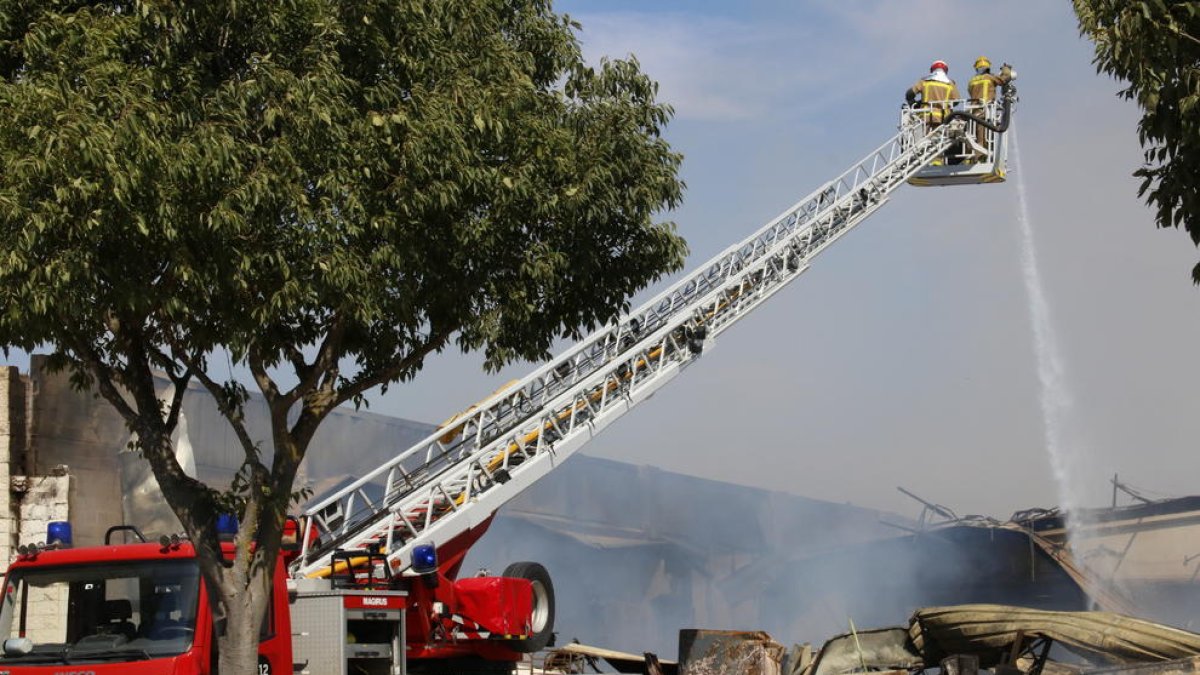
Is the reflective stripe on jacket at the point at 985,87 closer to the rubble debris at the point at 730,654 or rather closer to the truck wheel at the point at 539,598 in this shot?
the rubble debris at the point at 730,654

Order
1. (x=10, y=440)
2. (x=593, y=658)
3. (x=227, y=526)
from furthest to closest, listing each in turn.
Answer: (x=593, y=658) < (x=10, y=440) < (x=227, y=526)

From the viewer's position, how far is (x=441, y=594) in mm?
14273

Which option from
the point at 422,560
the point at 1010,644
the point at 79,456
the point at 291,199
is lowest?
the point at 1010,644

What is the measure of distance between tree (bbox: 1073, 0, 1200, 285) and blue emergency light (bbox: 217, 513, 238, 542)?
7.31 metres

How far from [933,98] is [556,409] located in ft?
37.4

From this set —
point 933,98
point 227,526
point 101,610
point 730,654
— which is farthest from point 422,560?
point 933,98

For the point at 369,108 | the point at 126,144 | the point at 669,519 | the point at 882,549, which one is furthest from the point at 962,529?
the point at 126,144

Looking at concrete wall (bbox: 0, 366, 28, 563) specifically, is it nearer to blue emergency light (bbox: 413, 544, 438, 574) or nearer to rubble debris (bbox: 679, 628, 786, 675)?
blue emergency light (bbox: 413, 544, 438, 574)

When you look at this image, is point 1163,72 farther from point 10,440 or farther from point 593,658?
point 10,440

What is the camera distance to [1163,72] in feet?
27.4

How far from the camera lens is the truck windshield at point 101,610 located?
31.6 feet

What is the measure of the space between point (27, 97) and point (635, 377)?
11249mm

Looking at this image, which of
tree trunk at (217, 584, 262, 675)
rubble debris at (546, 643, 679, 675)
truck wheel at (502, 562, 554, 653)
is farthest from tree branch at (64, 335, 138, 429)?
rubble debris at (546, 643, 679, 675)

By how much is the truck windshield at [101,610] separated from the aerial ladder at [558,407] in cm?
337
